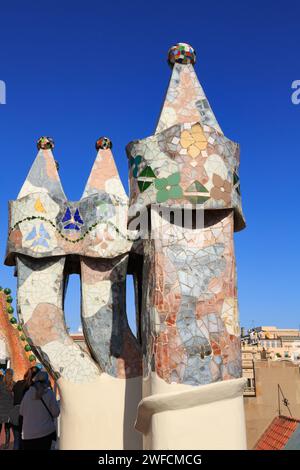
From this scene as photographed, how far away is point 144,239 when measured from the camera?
582 centimetres

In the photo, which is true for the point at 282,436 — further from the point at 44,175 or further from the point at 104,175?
the point at 44,175

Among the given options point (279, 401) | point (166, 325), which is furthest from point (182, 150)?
point (279, 401)

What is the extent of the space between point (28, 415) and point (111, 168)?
14.7ft

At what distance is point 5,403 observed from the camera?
20.4 ft

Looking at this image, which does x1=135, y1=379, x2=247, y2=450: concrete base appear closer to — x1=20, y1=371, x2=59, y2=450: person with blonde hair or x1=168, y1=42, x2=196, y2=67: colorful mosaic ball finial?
x1=20, y1=371, x2=59, y2=450: person with blonde hair

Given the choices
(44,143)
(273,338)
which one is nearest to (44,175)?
(44,143)

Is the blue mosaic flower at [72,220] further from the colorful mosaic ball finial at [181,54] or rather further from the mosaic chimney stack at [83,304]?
the colorful mosaic ball finial at [181,54]

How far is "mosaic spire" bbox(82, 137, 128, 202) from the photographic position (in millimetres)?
8180

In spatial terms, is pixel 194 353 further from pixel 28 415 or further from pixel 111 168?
pixel 111 168

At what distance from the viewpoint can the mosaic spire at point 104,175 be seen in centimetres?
818

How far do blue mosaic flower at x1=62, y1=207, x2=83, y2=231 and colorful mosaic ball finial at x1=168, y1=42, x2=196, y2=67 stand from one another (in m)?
2.66

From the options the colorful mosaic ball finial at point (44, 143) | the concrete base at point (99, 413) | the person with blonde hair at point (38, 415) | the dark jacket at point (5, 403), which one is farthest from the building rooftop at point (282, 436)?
the colorful mosaic ball finial at point (44, 143)

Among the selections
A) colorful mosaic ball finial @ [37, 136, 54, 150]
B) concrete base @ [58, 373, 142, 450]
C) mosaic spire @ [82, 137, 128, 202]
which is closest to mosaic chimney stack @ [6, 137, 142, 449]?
concrete base @ [58, 373, 142, 450]

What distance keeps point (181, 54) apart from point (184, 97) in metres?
0.62
